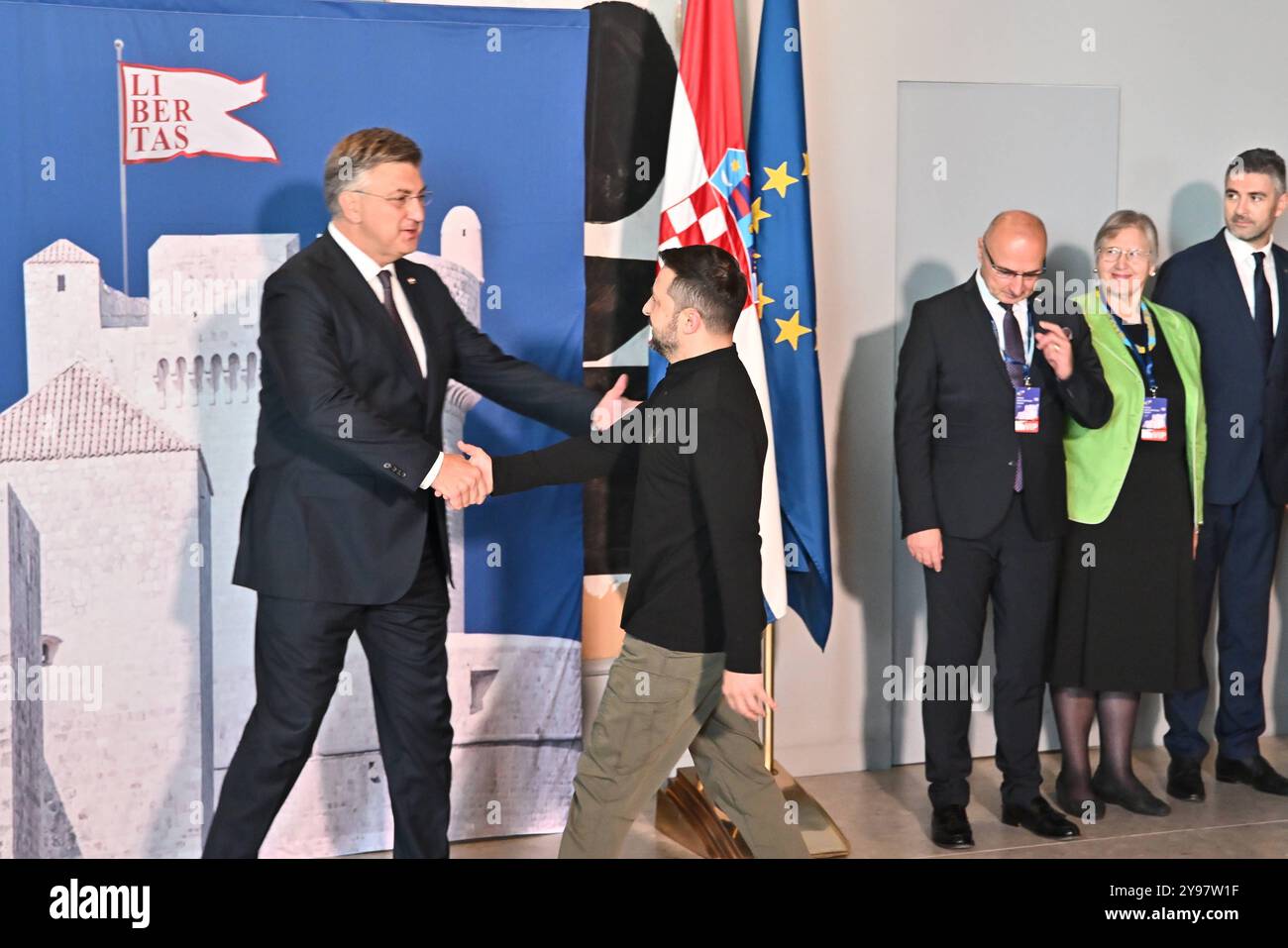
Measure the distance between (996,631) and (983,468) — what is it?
1.75 ft

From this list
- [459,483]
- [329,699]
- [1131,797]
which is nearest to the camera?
[459,483]

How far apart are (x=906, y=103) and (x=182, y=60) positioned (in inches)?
89.7

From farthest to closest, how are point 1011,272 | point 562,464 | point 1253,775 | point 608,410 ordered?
1. point 1253,775
2. point 1011,272
3. point 608,410
4. point 562,464

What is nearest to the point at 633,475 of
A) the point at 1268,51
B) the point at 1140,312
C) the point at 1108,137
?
the point at 1140,312

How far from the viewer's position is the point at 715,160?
417 cm

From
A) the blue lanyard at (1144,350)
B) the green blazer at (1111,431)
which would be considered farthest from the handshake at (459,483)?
the blue lanyard at (1144,350)

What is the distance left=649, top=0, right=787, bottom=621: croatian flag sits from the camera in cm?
415

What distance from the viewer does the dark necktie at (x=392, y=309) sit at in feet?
11.6

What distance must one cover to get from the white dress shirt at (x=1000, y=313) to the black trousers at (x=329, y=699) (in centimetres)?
175

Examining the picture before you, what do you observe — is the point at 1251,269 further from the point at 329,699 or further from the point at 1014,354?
the point at 329,699

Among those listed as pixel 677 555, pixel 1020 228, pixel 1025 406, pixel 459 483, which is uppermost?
pixel 1020 228

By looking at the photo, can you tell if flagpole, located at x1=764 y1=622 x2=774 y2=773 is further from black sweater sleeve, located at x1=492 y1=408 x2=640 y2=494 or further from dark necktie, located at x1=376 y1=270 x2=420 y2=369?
dark necktie, located at x1=376 y1=270 x2=420 y2=369

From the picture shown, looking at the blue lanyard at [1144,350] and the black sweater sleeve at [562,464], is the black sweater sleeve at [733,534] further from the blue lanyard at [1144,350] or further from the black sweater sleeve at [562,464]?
the blue lanyard at [1144,350]

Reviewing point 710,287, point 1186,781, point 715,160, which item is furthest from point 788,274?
point 1186,781
